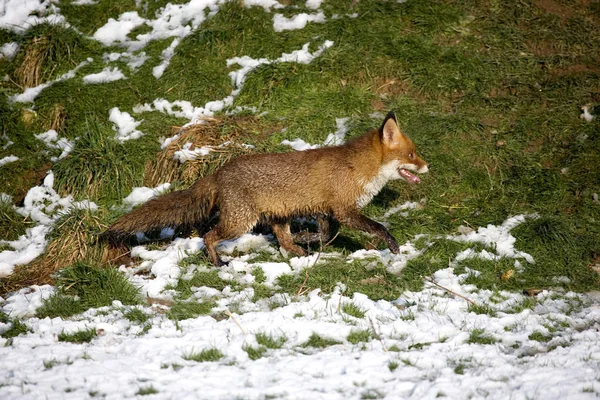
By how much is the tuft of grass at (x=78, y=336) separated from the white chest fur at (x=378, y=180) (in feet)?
11.4

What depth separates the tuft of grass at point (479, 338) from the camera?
527 cm

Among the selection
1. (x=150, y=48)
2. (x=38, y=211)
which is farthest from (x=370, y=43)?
(x=38, y=211)

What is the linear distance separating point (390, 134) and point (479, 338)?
9.71 feet

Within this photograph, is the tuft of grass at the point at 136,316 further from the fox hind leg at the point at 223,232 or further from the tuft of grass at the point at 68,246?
the tuft of grass at the point at 68,246

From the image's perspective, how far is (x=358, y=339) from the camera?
209 inches

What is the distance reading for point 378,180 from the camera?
7.59 metres

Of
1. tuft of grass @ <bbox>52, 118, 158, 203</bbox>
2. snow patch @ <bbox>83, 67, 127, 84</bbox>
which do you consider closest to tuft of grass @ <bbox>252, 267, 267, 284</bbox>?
tuft of grass @ <bbox>52, 118, 158, 203</bbox>

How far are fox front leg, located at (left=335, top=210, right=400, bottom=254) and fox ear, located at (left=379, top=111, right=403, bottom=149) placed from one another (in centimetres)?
93

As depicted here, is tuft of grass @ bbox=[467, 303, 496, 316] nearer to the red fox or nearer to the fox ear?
the red fox

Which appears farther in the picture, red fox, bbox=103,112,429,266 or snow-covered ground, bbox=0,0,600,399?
red fox, bbox=103,112,429,266

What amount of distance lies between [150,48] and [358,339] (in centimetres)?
710

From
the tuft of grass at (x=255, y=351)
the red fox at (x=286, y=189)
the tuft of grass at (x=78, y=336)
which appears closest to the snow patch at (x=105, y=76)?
the red fox at (x=286, y=189)

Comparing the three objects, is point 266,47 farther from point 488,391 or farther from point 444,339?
point 488,391

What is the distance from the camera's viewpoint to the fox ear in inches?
291
